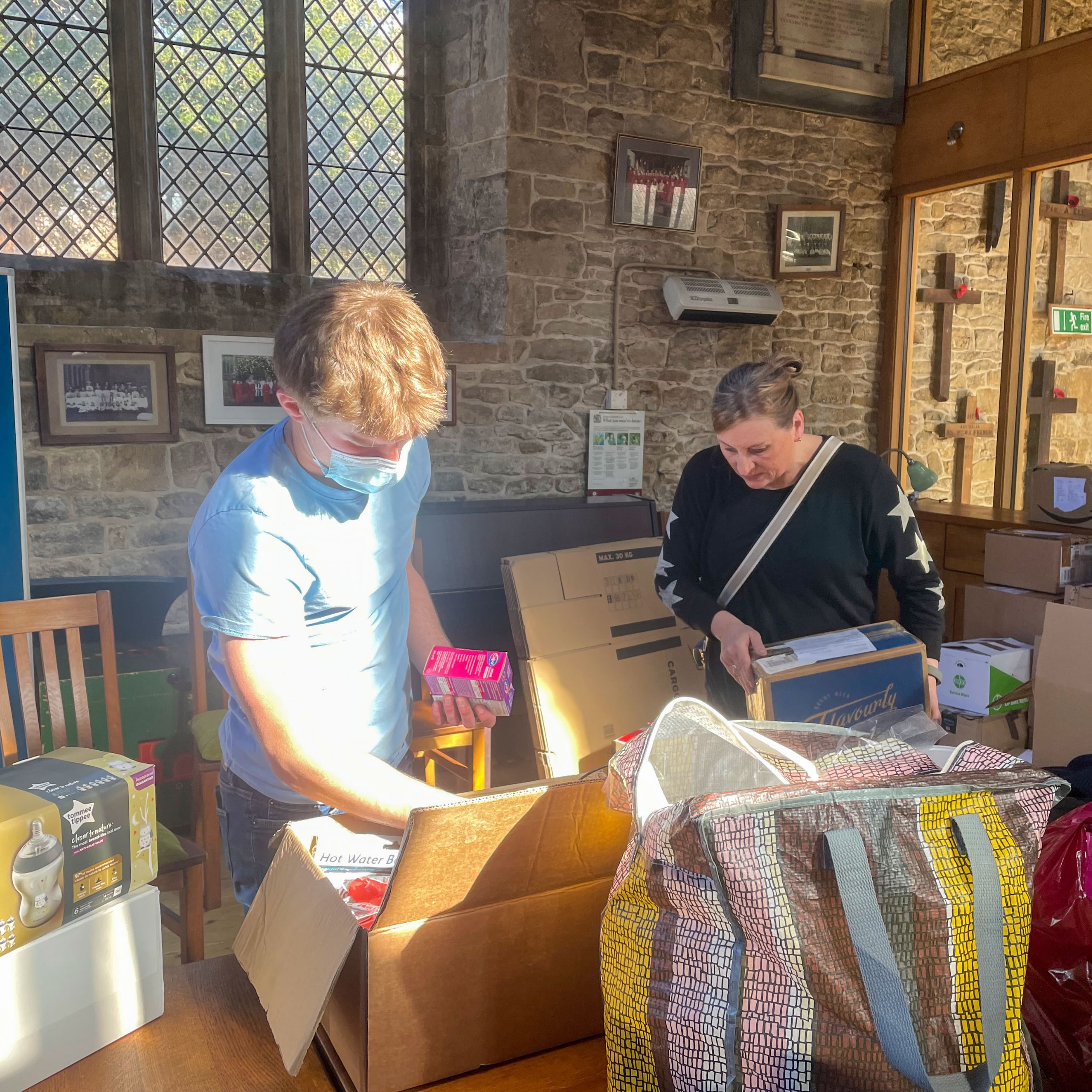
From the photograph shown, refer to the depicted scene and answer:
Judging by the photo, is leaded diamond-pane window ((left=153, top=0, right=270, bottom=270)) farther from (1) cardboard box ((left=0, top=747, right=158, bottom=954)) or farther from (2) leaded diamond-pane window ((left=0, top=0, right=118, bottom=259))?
(1) cardboard box ((left=0, top=747, right=158, bottom=954))

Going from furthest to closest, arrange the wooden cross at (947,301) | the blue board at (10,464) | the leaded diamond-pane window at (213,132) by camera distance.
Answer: the wooden cross at (947,301)
the leaded diamond-pane window at (213,132)
the blue board at (10,464)

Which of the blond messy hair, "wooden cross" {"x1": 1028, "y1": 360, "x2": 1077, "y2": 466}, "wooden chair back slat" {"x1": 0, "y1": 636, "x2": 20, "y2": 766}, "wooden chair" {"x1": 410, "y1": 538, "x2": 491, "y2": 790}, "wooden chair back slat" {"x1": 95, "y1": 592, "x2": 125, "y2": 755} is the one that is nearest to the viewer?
the blond messy hair

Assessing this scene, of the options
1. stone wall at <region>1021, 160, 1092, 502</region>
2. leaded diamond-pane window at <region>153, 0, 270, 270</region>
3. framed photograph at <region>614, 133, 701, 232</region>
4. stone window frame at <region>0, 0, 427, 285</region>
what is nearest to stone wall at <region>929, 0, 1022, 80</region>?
stone wall at <region>1021, 160, 1092, 502</region>

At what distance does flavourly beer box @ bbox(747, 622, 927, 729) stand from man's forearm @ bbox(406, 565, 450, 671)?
0.60 m

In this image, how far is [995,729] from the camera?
3580 mm

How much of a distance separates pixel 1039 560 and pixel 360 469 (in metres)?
3.38

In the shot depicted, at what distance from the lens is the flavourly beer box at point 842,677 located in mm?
1787

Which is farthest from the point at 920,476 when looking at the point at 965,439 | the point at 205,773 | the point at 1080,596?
the point at 205,773

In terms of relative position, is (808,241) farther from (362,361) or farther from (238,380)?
(362,361)

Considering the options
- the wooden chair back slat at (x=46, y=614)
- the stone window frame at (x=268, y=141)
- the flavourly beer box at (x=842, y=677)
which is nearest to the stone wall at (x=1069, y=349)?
the stone window frame at (x=268, y=141)

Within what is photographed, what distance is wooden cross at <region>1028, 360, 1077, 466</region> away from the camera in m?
5.20

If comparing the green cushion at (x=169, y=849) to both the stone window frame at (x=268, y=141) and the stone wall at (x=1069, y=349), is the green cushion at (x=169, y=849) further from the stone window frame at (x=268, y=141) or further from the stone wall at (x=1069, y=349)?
the stone wall at (x=1069, y=349)

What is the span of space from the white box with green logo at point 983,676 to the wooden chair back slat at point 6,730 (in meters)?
2.97

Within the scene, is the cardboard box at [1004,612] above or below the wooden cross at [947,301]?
below
